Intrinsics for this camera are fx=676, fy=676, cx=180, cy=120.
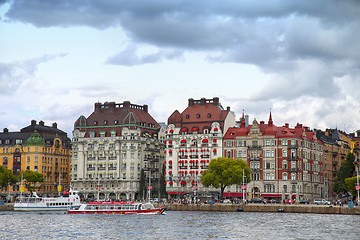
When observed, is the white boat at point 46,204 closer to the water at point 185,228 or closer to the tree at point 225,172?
the tree at point 225,172

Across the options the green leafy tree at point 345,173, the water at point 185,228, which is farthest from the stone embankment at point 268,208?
the green leafy tree at point 345,173

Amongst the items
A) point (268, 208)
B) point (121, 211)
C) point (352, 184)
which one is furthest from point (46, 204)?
point (352, 184)

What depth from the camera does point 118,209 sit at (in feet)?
517

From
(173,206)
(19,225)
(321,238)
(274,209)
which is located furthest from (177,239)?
(173,206)

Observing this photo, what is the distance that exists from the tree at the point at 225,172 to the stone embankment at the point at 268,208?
1398 cm

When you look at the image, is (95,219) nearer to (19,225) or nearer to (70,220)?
(70,220)

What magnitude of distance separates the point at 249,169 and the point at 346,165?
30.5 metres

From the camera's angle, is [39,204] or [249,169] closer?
[39,204]

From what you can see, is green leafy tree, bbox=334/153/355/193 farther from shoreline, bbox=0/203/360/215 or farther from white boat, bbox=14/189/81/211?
white boat, bbox=14/189/81/211

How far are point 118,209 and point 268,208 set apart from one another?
116 ft

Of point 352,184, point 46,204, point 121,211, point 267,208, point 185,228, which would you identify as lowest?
point 185,228

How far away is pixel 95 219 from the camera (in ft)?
448

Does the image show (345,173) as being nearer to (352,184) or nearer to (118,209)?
(352,184)

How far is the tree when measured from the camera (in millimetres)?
182125
